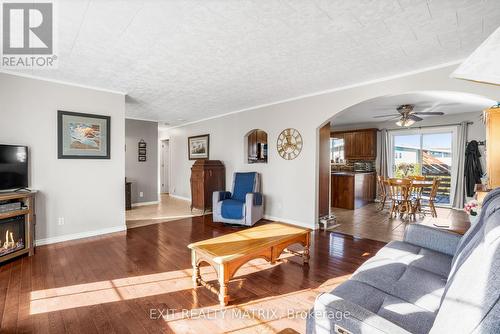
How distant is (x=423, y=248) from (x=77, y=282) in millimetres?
3322

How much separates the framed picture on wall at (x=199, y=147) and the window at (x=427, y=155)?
520 cm

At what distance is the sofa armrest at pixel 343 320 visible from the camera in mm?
924

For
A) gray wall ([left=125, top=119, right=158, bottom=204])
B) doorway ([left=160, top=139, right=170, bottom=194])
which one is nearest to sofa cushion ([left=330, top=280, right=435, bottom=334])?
gray wall ([left=125, top=119, right=158, bottom=204])

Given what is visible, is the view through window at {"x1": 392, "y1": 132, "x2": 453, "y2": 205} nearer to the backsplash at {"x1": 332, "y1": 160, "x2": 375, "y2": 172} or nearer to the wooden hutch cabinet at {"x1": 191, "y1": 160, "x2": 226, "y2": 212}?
the backsplash at {"x1": 332, "y1": 160, "x2": 375, "y2": 172}

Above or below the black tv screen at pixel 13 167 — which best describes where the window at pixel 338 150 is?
above

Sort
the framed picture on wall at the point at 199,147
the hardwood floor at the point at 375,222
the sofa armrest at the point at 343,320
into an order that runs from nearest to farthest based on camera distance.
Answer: the sofa armrest at the point at 343,320, the hardwood floor at the point at 375,222, the framed picture on wall at the point at 199,147

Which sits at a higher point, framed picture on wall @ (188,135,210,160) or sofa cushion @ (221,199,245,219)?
framed picture on wall @ (188,135,210,160)

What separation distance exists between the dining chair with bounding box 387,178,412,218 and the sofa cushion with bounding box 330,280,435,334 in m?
4.44

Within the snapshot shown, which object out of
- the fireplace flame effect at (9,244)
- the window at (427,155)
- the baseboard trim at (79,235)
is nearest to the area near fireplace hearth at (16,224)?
the fireplace flame effect at (9,244)

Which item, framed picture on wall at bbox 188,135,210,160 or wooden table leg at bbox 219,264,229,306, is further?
framed picture on wall at bbox 188,135,210,160

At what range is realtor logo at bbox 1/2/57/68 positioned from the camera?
192 cm

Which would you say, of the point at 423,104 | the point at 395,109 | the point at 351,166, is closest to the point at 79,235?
the point at 395,109

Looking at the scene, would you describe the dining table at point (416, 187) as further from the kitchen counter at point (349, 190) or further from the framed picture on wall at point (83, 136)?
the framed picture on wall at point (83, 136)

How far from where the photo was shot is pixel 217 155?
6430 mm
